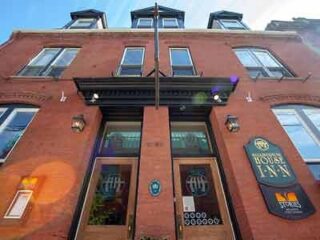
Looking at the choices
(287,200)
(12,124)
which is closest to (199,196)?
(287,200)

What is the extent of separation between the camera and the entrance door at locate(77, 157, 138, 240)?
478 cm

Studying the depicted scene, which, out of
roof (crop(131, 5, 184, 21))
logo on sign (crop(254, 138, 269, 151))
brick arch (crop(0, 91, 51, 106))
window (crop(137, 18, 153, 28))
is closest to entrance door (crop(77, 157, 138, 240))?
brick arch (crop(0, 91, 51, 106))

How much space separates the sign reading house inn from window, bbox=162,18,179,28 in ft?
27.3

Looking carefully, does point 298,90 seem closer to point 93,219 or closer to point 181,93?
point 181,93

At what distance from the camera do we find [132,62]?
8.90 meters

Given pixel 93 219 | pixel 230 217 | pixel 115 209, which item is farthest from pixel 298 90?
pixel 93 219

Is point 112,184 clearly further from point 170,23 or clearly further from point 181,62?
point 170,23

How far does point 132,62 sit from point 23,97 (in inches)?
146

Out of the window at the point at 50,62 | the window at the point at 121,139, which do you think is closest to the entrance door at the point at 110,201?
the window at the point at 121,139

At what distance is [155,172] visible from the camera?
5.21 meters

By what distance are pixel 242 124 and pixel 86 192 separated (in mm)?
4017

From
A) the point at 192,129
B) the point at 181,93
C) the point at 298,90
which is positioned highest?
the point at 298,90

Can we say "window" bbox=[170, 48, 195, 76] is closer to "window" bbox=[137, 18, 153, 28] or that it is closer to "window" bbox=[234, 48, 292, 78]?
"window" bbox=[234, 48, 292, 78]

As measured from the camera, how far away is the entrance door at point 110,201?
15.7ft
